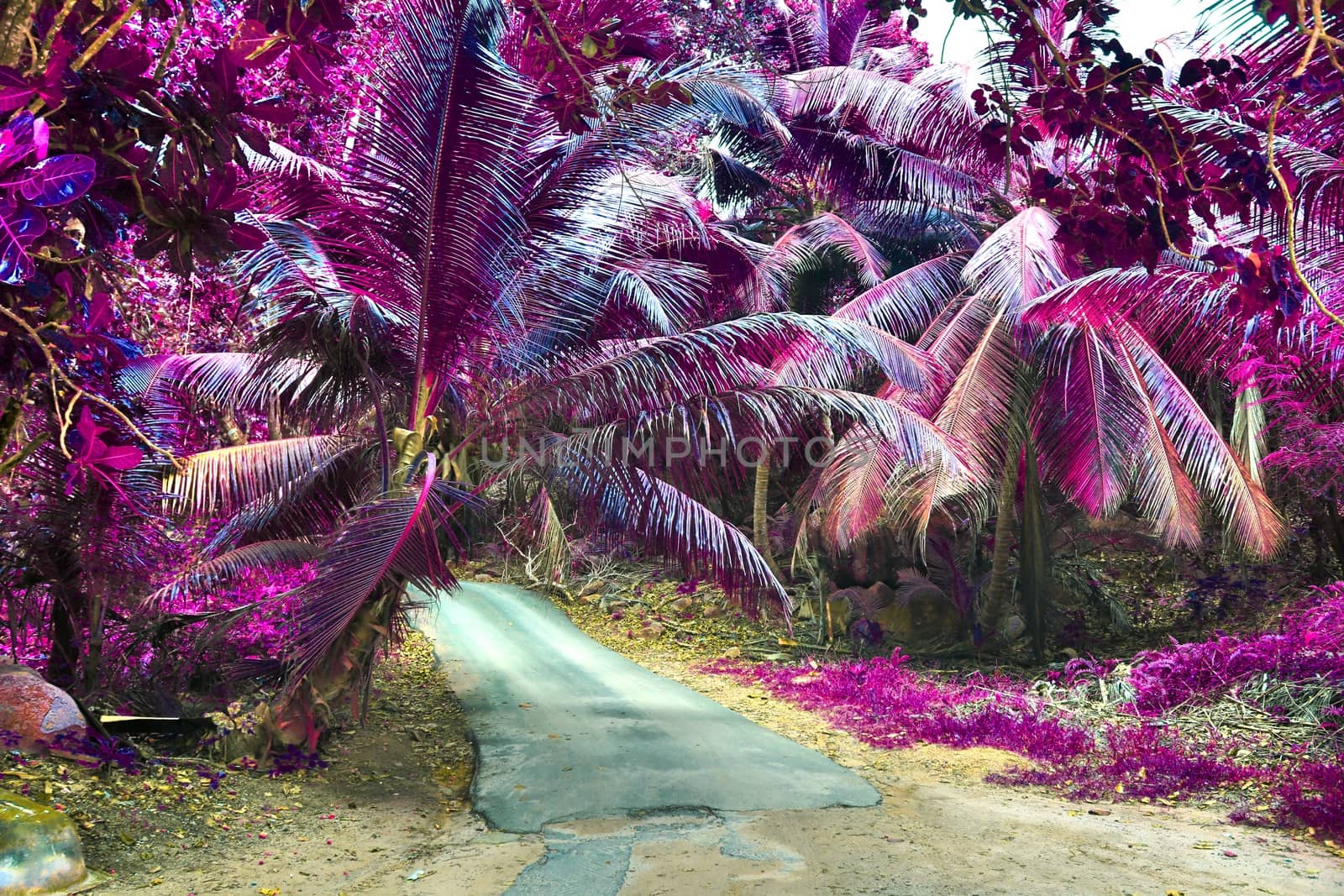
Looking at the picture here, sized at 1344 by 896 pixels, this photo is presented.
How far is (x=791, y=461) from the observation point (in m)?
13.5

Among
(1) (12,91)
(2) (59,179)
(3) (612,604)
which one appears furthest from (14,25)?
(3) (612,604)

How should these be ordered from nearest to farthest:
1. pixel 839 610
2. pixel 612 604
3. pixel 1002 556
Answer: pixel 1002 556 < pixel 839 610 < pixel 612 604

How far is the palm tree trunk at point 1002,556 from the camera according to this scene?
10.8m

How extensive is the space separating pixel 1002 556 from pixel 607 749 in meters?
5.86

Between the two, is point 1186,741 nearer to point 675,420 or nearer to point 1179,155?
point 675,420

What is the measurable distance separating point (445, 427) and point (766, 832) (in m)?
4.10

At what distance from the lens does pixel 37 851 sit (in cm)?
405

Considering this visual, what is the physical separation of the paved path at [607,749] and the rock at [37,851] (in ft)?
6.53

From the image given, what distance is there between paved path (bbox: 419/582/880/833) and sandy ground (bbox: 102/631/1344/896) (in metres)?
0.24

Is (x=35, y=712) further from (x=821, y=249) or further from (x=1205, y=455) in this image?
(x=821, y=249)

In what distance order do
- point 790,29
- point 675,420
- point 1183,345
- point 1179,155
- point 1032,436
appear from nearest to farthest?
Answer: point 1179,155 < point 675,420 < point 1183,345 < point 1032,436 < point 790,29

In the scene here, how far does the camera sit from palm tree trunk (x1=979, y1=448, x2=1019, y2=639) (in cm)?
1077

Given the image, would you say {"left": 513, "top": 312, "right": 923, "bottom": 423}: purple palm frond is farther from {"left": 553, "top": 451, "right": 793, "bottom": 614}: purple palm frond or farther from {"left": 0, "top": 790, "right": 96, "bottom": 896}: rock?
{"left": 0, "top": 790, "right": 96, "bottom": 896}: rock

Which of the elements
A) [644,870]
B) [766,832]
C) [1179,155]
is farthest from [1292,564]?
[1179,155]
